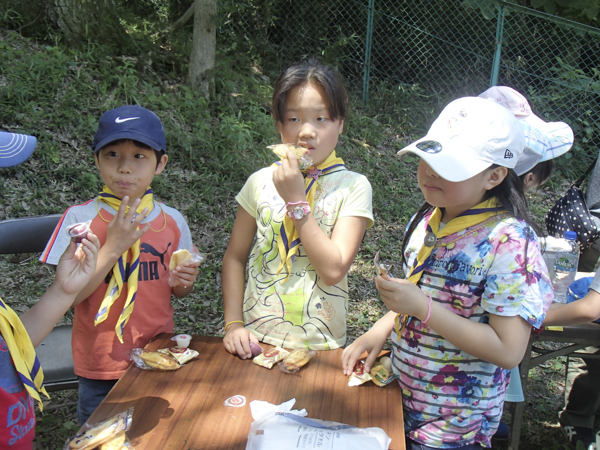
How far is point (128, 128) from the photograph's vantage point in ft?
6.22

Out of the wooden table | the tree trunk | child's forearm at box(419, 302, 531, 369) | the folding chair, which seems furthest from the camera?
the tree trunk

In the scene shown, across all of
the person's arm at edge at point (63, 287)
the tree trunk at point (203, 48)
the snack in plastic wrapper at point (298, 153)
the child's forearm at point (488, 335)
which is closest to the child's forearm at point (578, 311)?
the child's forearm at point (488, 335)

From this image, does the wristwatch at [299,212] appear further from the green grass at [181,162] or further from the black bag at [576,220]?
the green grass at [181,162]

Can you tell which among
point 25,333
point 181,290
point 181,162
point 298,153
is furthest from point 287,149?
point 181,162

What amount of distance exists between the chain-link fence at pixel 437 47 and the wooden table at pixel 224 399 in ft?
21.5

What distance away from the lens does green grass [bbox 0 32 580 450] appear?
3840 millimetres

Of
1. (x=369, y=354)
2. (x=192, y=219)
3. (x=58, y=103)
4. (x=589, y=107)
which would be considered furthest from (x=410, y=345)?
(x=589, y=107)

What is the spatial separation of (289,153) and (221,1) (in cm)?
640

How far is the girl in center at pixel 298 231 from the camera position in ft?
6.10

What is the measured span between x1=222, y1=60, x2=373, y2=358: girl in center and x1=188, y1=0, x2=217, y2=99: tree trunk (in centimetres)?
421

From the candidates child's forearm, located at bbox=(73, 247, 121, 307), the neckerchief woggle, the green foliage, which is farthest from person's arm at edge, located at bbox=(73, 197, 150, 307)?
the green foliage

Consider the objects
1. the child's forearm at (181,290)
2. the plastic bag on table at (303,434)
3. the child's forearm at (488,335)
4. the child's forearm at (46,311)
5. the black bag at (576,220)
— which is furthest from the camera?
the black bag at (576,220)

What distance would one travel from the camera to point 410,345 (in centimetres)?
169

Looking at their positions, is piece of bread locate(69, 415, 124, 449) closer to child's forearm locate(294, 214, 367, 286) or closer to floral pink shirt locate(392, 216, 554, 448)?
child's forearm locate(294, 214, 367, 286)
